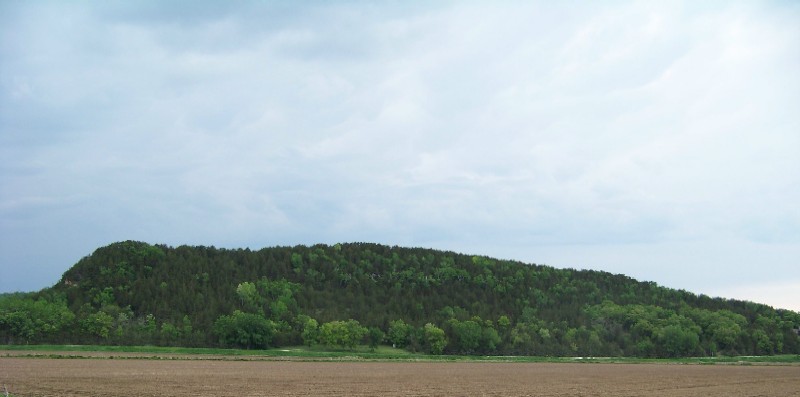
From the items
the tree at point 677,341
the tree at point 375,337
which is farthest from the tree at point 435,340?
the tree at point 677,341

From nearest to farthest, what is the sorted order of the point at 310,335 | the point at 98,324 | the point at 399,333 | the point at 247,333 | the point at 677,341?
the point at 247,333
the point at 98,324
the point at 310,335
the point at 399,333
the point at 677,341

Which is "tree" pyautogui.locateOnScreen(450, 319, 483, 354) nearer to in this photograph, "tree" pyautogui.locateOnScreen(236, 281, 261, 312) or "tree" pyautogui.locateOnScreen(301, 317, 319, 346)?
"tree" pyautogui.locateOnScreen(301, 317, 319, 346)

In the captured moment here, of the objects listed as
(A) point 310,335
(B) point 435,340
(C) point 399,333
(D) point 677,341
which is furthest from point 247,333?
(D) point 677,341

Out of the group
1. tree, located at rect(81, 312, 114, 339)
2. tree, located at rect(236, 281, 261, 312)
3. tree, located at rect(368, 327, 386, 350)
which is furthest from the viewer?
tree, located at rect(236, 281, 261, 312)

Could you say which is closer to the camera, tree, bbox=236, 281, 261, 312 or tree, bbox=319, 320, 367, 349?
tree, bbox=319, 320, 367, 349

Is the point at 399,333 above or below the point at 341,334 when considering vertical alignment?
above

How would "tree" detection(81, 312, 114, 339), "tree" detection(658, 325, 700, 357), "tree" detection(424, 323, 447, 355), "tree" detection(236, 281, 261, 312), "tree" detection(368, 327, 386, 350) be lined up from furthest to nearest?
"tree" detection(236, 281, 261, 312) → "tree" detection(658, 325, 700, 357) → "tree" detection(368, 327, 386, 350) → "tree" detection(424, 323, 447, 355) → "tree" detection(81, 312, 114, 339)

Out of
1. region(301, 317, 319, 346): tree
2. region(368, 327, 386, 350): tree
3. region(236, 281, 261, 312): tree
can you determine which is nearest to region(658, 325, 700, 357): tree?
region(368, 327, 386, 350): tree

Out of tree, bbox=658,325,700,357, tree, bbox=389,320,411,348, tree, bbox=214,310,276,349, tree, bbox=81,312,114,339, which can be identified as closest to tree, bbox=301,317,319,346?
tree, bbox=214,310,276,349

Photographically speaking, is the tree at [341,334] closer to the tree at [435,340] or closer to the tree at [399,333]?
the tree at [399,333]

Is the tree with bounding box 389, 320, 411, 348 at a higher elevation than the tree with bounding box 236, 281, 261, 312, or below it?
below

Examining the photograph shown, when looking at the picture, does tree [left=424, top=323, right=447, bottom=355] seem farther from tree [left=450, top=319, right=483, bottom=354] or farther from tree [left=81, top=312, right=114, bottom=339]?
tree [left=81, top=312, right=114, bottom=339]

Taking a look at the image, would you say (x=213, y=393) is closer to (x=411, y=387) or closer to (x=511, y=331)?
(x=411, y=387)

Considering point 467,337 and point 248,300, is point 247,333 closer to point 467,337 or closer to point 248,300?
point 248,300
